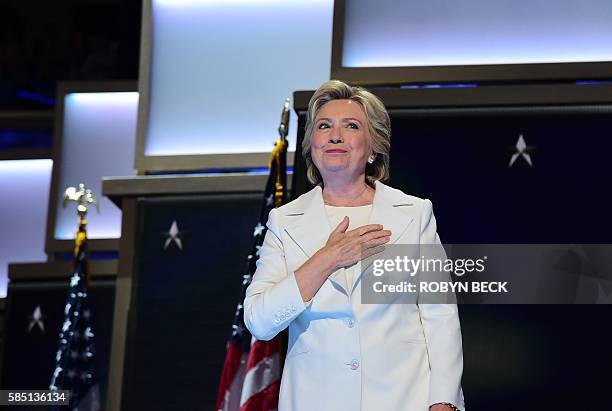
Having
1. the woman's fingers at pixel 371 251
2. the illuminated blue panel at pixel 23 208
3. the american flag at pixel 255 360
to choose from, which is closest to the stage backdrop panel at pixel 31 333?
the illuminated blue panel at pixel 23 208

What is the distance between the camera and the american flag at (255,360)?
14.8 ft

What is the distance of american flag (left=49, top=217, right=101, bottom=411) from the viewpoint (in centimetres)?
575

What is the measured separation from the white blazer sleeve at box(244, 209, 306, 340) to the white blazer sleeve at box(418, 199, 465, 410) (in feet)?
1.14

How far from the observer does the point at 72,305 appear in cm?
590

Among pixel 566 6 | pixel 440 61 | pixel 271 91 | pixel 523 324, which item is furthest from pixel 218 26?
pixel 523 324

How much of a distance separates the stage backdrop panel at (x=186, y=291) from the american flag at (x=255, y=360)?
936mm

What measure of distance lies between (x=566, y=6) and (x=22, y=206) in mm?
5232

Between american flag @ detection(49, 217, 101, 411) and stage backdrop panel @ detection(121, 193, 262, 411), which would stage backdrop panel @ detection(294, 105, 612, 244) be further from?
american flag @ detection(49, 217, 101, 411)

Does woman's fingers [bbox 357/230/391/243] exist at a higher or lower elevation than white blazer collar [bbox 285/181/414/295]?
lower

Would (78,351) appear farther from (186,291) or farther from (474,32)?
(474,32)

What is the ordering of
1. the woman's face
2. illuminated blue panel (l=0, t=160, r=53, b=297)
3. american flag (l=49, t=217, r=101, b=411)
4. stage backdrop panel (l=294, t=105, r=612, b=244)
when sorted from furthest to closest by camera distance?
illuminated blue panel (l=0, t=160, r=53, b=297)
american flag (l=49, t=217, r=101, b=411)
stage backdrop panel (l=294, t=105, r=612, b=244)
the woman's face

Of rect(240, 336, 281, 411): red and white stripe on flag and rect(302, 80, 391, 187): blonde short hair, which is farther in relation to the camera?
rect(240, 336, 281, 411): red and white stripe on flag

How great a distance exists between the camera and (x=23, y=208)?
891cm

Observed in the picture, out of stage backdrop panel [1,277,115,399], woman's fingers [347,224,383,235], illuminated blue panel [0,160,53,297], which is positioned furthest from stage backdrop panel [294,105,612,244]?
illuminated blue panel [0,160,53,297]
